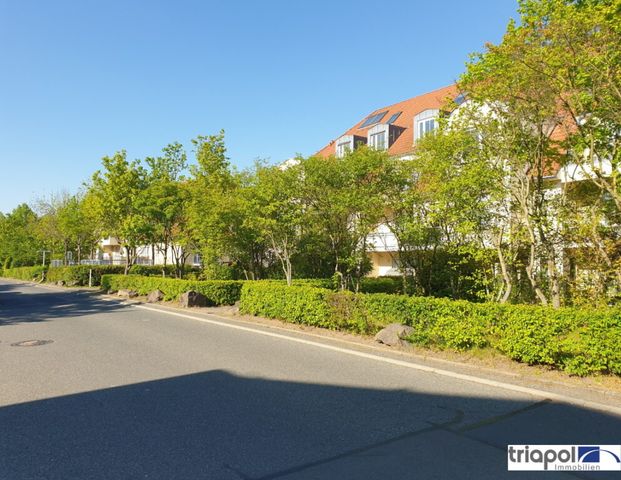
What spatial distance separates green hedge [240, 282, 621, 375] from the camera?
6.34 metres

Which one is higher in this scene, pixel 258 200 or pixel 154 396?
pixel 258 200

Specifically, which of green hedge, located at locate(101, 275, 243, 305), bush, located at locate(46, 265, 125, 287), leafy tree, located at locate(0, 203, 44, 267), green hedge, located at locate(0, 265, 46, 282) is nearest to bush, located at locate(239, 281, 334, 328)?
green hedge, located at locate(101, 275, 243, 305)

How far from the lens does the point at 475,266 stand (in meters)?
14.2

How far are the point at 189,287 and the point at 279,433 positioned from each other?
13555 mm

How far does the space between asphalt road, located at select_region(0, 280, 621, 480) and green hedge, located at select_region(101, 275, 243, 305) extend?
26.6 ft

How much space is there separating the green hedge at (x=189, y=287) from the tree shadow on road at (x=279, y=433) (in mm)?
10515

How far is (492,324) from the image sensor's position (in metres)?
7.62

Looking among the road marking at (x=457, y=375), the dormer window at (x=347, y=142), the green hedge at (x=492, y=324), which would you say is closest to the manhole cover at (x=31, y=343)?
the road marking at (x=457, y=375)

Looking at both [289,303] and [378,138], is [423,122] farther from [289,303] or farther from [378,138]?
[289,303]

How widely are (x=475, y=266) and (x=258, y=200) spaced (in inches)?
290

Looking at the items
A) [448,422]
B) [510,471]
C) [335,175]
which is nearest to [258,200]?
[335,175]

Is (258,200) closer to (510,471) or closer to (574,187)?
(574,187)

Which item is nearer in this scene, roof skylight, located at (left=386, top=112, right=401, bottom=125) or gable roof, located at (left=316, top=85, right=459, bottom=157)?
gable roof, located at (left=316, top=85, right=459, bottom=157)

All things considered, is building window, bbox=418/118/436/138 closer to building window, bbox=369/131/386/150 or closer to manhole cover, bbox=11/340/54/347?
building window, bbox=369/131/386/150
